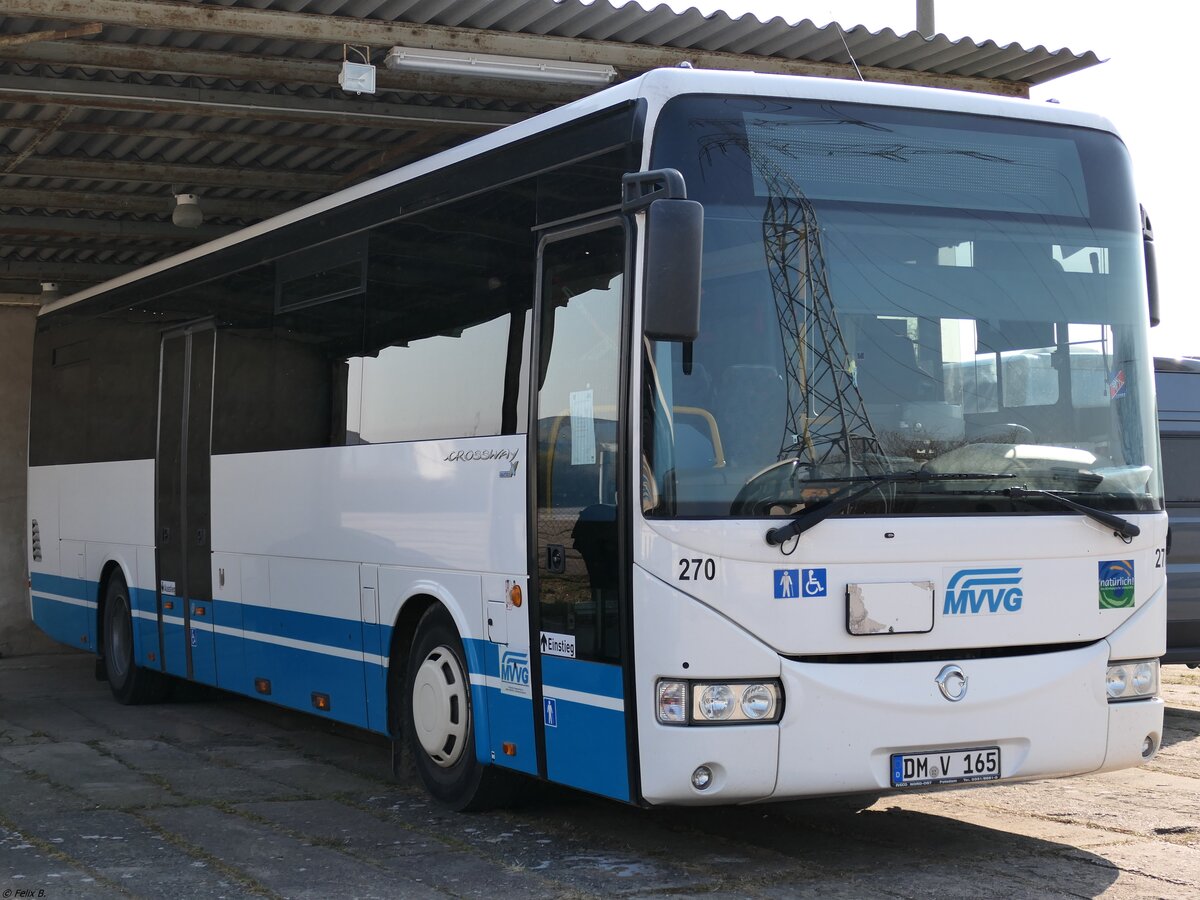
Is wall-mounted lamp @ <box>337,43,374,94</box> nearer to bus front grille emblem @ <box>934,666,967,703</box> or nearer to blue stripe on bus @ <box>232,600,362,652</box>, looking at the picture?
blue stripe on bus @ <box>232,600,362,652</box>

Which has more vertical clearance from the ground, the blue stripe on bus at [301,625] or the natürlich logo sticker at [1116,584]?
the natürlich logo sticker at [1116,584]

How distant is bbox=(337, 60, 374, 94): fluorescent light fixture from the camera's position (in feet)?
30.0

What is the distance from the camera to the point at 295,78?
9.70 metres

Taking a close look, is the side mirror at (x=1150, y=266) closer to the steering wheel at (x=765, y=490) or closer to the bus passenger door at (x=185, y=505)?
the steering wheel at (x=765, y=490)

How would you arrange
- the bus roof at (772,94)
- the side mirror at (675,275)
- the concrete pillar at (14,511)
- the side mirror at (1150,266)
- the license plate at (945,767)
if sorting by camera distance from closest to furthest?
the side mirror at (675,275) < the license plate at (945,767) < the bus roof at (772,94) < the side mirror at (1150,266) < the concrete pillar at (14,511)

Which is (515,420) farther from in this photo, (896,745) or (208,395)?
(208,395)

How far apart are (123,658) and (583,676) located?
6.97 metres

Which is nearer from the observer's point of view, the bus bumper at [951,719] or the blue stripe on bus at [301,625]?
the bus bumper at [951,719]

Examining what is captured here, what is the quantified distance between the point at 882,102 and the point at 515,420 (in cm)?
203

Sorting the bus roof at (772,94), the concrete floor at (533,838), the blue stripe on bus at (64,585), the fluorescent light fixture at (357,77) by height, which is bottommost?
the concrete floor at (533,838)

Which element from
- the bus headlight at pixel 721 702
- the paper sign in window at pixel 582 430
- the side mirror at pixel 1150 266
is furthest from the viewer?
the side mirror at pixel 1150 266

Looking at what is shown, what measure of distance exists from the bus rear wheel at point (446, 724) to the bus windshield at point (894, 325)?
2.01m

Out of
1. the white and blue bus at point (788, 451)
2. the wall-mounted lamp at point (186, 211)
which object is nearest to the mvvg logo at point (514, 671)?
the white and blue bus at point (788, 451)

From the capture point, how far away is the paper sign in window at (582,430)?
623 centimetres
